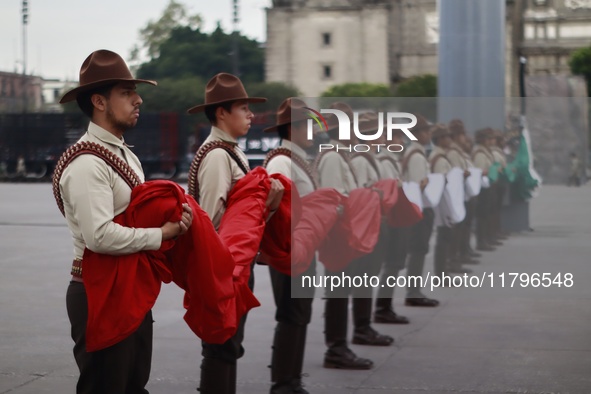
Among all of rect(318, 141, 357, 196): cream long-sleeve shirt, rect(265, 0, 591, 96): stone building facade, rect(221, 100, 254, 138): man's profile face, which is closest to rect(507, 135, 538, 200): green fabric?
rect(318, 141, 357, 196): cream long-sleeve shirt

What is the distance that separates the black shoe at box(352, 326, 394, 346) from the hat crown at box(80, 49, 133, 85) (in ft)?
13.1

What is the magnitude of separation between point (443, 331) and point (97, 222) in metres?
4.76

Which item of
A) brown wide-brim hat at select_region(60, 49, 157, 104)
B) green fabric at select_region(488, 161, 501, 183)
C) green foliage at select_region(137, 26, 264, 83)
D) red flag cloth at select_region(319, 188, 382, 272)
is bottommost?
red flag cloth at select_region(319, 188, 382, 272)

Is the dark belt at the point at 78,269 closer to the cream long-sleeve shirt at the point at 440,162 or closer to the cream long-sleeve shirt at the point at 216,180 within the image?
the cream long-sleeve shirt at the point at 216,180

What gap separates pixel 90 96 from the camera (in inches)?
179

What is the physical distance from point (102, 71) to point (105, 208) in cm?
59

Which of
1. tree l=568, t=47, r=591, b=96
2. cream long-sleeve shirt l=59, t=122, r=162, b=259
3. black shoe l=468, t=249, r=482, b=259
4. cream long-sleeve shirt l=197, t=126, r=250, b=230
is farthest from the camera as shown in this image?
tree l=568, t=47, r=591, b=96

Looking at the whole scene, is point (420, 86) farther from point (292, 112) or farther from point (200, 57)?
point (292, 112)

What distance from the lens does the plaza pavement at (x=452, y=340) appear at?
629 centimetres

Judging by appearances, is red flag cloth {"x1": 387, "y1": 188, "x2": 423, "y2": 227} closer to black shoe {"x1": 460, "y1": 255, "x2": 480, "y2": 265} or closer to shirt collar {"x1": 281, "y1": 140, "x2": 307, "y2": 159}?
black shoe {"x1": 460, "y1": 255, "x2": 480, "y2": 265}

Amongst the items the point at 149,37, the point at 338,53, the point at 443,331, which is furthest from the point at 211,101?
the point at 149,37

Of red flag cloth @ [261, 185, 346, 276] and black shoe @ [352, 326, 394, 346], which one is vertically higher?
red flag cloth @ [261, 185, 346, 276]

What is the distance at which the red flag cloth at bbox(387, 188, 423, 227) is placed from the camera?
693 cm

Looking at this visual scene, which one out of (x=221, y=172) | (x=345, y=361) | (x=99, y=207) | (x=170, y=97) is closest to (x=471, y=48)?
(x=345, y=361)
